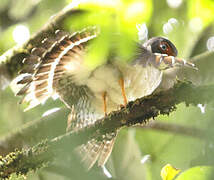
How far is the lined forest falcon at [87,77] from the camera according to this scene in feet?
9.34

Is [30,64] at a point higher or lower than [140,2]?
lower

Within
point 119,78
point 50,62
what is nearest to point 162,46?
point 119,78

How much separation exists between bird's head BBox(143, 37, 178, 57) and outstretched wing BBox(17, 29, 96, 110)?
0.65 m

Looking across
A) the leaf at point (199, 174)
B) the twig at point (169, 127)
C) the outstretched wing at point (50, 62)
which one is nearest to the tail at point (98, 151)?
the twig at point (169, 127)

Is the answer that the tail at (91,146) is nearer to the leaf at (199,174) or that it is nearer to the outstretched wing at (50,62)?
the outstretched wing at (50,62)

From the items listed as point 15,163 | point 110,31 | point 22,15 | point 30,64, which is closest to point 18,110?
point 22,15

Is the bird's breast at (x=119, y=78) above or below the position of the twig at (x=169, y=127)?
above

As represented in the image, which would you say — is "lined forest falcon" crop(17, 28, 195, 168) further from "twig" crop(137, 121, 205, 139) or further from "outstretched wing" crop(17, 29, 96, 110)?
"twig" crop(137, 121, 205, 139)

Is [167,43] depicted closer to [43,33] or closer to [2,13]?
[43,33]

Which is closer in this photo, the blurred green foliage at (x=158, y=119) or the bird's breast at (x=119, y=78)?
the blurred green foliage at (x=158, y=119)

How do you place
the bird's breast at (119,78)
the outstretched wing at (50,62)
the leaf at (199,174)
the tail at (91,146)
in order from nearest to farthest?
the leaf at (199,174), the outstretched wing at (50,62), the bird's breast at (119,78), the tail at (91,146)

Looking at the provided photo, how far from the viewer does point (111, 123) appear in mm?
2443

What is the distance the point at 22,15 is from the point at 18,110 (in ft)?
3.16

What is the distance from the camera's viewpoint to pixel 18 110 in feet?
14.8
